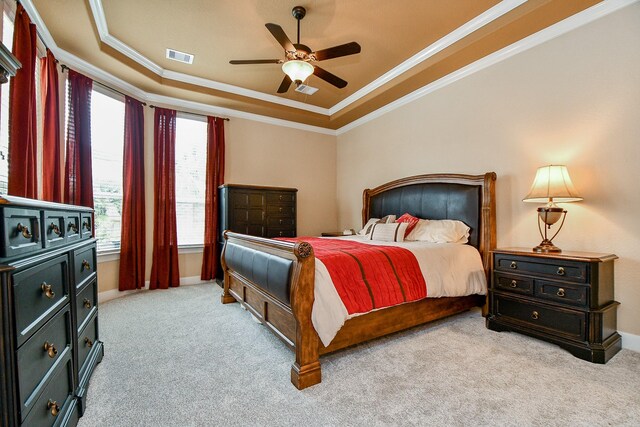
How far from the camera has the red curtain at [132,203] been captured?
3836 millimetres

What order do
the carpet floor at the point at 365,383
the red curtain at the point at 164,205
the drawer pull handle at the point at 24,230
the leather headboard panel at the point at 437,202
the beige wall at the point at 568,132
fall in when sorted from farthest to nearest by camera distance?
the red curtain at the point at 164,205
the leather headboard panel at the point at 437,202
the beige wall at the point at 568,132
the carpet floor at the point at 365,383
the drawer pull handle at the point at 24,230

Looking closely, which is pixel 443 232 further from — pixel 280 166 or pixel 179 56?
pixel 179 56

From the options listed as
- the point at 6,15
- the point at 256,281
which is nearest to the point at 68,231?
the point at 256,281

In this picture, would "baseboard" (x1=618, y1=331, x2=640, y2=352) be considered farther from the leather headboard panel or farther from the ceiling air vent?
the ceiling air vent

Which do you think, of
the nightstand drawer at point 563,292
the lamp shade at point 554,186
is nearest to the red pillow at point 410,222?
the lamp shade at point 554,186

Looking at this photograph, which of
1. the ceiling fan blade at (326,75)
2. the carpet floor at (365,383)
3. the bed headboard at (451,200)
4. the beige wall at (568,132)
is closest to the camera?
the carpet floor at (365,383)

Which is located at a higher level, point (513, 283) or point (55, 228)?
point (55, 228)

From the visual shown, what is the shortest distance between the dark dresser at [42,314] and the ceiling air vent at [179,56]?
2575 mm

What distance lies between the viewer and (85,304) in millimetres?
1770

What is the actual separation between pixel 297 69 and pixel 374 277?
6.52 ft

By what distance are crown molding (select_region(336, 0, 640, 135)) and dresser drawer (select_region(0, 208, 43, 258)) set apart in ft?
13.4

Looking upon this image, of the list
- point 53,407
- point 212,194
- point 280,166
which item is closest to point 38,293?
point 53,407

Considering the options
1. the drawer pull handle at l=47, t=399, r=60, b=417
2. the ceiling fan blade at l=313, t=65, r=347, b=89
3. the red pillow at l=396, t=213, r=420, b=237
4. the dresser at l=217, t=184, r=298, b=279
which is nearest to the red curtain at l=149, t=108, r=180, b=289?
the dresser at l=217, t=184, r=298, b=279

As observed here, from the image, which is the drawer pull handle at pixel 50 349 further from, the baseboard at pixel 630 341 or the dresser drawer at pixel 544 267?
the baseboard at pixel 630 341
